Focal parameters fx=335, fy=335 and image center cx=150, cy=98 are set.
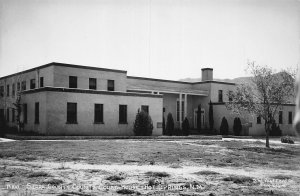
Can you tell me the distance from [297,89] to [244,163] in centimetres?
1281

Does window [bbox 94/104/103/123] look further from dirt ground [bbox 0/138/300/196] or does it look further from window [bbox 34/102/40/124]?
dirt ground [bbox 0/138/300/196]

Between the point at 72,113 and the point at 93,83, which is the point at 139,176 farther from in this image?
the point at 93,83

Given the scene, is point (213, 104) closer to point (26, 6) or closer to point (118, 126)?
point (118, 126)

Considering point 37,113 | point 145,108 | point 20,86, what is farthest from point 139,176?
point 20,86

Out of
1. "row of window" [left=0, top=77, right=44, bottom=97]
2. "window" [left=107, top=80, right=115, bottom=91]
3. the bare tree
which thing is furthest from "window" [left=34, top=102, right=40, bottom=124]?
the bare tree

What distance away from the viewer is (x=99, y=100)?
28625 mm

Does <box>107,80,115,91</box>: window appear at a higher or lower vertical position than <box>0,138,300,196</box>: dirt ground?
higher

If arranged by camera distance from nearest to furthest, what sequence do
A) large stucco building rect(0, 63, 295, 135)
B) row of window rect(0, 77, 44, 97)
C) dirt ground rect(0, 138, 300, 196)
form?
dirt ground rect(0, 138, 300, 196)
large stucco building rect(0, 63, 295, 135)
row of window rect(0, 77, 44, 97)

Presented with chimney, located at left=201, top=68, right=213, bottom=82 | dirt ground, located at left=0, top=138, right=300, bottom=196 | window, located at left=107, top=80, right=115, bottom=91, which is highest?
chimney, located at left=201, top=68, right=213, bottom=82

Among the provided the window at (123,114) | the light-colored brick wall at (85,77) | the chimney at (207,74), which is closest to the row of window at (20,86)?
the light-colored brick wall at (85,77)

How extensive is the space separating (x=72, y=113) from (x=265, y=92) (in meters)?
15.0

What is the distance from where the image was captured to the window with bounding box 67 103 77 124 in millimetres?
26906

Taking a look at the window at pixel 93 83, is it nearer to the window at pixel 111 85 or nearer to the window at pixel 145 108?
the window at pixel 111 85

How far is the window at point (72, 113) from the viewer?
26906 mm
